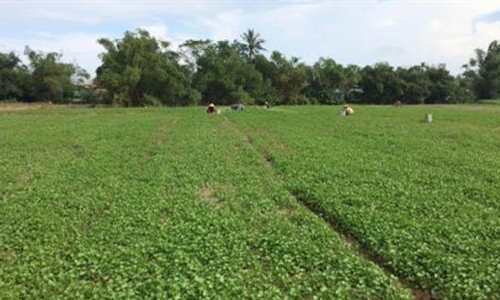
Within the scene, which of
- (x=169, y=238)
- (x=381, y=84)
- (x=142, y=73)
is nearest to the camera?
(x=169, y=238)

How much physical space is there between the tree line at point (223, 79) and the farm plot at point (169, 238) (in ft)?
226

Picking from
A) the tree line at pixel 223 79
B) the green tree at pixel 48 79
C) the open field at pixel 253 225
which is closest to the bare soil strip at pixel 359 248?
the open field at pixel 253 225

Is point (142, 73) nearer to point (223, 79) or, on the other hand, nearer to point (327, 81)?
point (223, 79)

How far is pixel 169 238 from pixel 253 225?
1.93 metres

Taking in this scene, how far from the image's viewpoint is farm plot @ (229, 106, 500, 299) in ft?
25.5

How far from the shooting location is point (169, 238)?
933cm

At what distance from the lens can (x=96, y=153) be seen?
21.6 metres

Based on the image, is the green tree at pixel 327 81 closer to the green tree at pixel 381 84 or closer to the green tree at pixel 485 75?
the green tree at pixel 381 84

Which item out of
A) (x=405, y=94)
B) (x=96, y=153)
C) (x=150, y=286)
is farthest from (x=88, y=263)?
(x=405, y=94)

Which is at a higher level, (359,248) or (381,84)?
(381,84)

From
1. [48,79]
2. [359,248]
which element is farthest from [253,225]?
[48,79]

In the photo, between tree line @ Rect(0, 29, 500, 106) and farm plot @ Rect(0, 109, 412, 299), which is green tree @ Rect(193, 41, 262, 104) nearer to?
tree line @ Rect(0, 29, 500, 106)

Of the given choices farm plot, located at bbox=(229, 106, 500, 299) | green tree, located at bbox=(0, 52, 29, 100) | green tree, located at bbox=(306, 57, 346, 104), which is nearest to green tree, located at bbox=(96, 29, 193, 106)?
green tree, located at bbox=(0, 52, 29, 100)

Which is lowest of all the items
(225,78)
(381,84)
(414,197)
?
(414,197)
